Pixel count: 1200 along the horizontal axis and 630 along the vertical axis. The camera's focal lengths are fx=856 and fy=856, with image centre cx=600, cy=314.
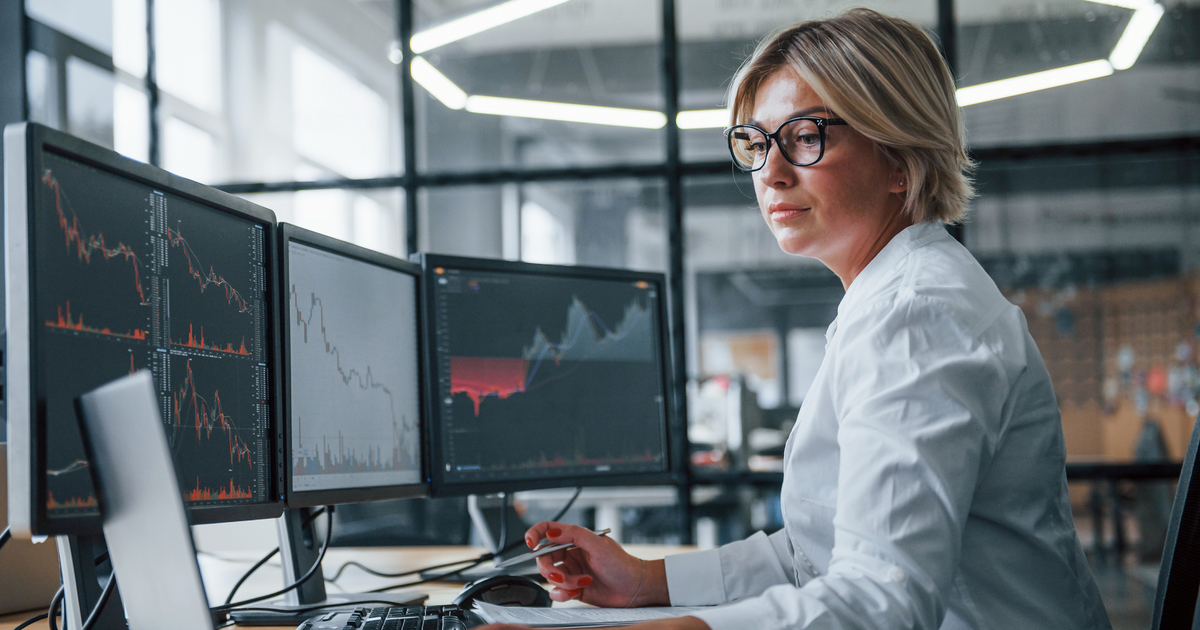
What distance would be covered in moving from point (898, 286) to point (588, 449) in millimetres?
815

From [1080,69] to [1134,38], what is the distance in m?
0.20

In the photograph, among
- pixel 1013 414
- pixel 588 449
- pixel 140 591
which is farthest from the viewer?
pixel 588 449

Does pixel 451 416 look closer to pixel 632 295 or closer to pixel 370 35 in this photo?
pixel 632 295

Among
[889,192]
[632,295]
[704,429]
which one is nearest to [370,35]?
[704,429]

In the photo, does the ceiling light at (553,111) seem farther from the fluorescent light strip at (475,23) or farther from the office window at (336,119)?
the office window at (336,119)

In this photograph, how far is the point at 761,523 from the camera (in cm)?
300

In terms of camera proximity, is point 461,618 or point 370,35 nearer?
point 461,618

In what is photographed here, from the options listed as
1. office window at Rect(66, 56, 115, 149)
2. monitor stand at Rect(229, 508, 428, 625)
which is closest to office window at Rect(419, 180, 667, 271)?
office window at Rect(66, 56, 115, 149)

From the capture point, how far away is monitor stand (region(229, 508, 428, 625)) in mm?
1154

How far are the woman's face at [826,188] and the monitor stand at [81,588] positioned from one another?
860 mm

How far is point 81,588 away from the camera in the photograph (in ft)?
2.75

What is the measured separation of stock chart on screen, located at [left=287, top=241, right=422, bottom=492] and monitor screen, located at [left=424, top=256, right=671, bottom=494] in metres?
0.05

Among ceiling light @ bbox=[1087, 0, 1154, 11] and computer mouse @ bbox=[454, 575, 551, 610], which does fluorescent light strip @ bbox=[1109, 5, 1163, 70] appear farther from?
computer mouse @ bbox=[454, 575, 551, 610]

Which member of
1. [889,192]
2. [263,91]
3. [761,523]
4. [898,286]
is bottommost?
[761,523]
